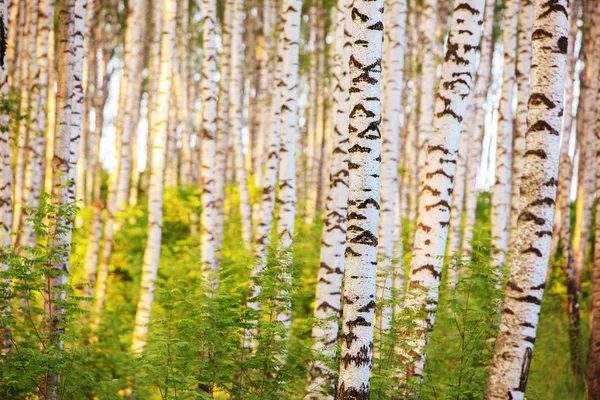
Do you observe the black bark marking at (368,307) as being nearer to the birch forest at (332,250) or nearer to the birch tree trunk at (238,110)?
the birch forest at (332,250)

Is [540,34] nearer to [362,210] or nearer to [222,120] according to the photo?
[362,210]

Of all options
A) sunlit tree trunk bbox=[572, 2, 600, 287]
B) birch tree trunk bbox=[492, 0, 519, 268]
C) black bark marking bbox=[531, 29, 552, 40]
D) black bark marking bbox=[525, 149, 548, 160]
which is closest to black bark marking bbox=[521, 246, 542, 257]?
black bark marking bbox=[525, 149, 548, 160]

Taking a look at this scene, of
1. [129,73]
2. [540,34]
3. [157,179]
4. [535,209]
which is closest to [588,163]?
[157,179]

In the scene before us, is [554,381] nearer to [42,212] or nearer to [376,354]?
[376,354]

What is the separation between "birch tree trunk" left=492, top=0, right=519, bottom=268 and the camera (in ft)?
35.5

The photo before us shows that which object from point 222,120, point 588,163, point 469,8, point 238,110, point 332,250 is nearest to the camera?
point 469,8

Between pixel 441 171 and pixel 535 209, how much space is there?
1385mm

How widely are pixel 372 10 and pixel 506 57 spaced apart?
23.2 ft

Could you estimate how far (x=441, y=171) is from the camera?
6523mm

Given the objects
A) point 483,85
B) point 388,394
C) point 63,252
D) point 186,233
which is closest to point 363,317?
point 388,394

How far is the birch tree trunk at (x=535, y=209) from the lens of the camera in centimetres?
513

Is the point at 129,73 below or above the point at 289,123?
above

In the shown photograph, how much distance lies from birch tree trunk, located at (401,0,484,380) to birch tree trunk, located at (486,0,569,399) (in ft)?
3.65

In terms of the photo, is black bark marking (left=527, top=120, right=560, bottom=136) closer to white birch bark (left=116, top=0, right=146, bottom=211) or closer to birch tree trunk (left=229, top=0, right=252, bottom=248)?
birch tree trunk (left=229, top=0, right=252, bottom=248)
